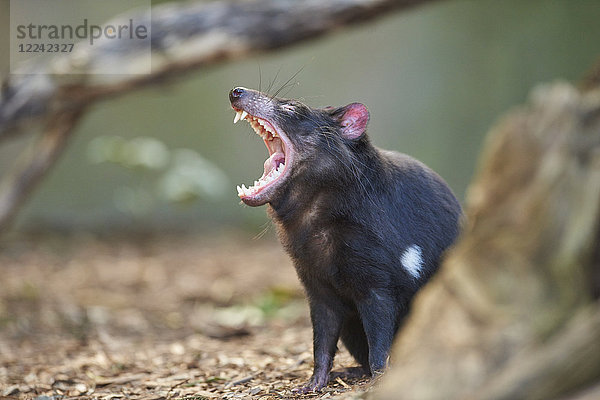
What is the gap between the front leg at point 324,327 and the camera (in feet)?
9.91

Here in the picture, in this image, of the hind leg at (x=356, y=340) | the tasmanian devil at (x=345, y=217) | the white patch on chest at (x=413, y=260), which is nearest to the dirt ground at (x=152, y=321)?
the hind leg at (x=356, y=340)

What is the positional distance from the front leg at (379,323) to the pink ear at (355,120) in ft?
2.21

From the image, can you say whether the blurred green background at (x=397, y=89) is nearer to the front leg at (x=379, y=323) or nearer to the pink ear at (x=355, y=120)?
the pink ear at (x=355, y=120)

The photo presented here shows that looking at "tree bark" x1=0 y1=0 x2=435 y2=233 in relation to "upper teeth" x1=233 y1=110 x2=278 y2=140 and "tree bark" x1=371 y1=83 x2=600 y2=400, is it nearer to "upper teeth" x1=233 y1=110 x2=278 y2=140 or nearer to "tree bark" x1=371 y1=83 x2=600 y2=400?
"upper teeth" x1=233 y1=110 x2=278 y2=140

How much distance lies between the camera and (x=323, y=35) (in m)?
5.25

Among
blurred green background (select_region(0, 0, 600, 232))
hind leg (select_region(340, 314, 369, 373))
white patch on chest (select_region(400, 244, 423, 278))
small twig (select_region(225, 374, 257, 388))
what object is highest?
blurred green background (select_region(0, 0, 600, 232))

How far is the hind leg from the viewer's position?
10.6 ft

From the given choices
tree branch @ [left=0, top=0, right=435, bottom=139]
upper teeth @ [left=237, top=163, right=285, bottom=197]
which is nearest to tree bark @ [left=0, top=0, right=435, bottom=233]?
tree branch @ [left=0, top=0, right=435, bottom=139]

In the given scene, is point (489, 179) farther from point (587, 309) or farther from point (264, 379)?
point (264, 379)

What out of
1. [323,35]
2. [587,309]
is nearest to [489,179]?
[587,309]

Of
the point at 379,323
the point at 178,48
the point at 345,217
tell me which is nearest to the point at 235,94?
the point at 345,217

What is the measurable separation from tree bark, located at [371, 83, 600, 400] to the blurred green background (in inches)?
338

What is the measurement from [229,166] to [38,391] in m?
7.57

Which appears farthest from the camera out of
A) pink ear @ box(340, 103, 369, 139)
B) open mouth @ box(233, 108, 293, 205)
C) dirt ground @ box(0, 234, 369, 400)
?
dirt ground @ box(0, 234, 369, 400)
